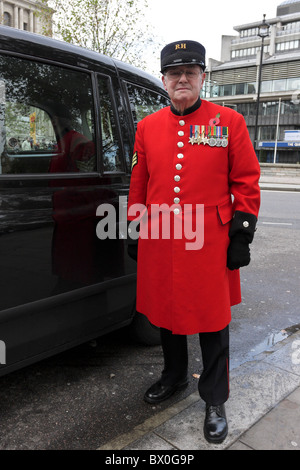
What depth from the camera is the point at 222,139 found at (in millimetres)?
2146

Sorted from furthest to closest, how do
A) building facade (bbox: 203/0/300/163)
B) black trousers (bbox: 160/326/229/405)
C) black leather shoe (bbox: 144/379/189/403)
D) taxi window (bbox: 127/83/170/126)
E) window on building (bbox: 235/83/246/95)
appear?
1. window on building (bbox: 235/83/246/95)
2. building facade (bbox: 203/0/300/163)
3. taxi window (bbox: 127/83/170/126)
4. black leather shoe (bbox: 144/379/189/403)
5. black trousers (bbox: 160/326/229/405)

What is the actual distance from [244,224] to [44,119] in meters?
1.24

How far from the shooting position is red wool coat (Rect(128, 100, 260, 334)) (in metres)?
2.16

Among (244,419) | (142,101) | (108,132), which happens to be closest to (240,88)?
(142,101)

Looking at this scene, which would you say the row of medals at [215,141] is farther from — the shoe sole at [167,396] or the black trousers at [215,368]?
the shoe sole at [167,396]

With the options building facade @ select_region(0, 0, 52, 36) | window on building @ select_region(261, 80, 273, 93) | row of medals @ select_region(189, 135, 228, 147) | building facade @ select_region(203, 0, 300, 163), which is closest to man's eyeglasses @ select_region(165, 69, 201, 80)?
row of medals @ select_region(189, 135, 228, 147)

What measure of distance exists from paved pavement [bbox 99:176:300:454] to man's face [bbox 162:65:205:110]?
5.43 ft

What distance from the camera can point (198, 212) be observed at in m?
2.18

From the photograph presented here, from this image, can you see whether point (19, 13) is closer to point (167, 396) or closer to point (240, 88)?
point (240, 88)

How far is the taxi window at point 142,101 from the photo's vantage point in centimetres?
286

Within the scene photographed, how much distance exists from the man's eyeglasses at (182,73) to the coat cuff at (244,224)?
28.4 inches

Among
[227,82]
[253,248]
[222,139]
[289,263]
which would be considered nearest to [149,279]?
[222,139]

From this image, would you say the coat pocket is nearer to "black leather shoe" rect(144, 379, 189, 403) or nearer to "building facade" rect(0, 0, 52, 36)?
"black leather shoe" rect(144, 379, 189, 403)
